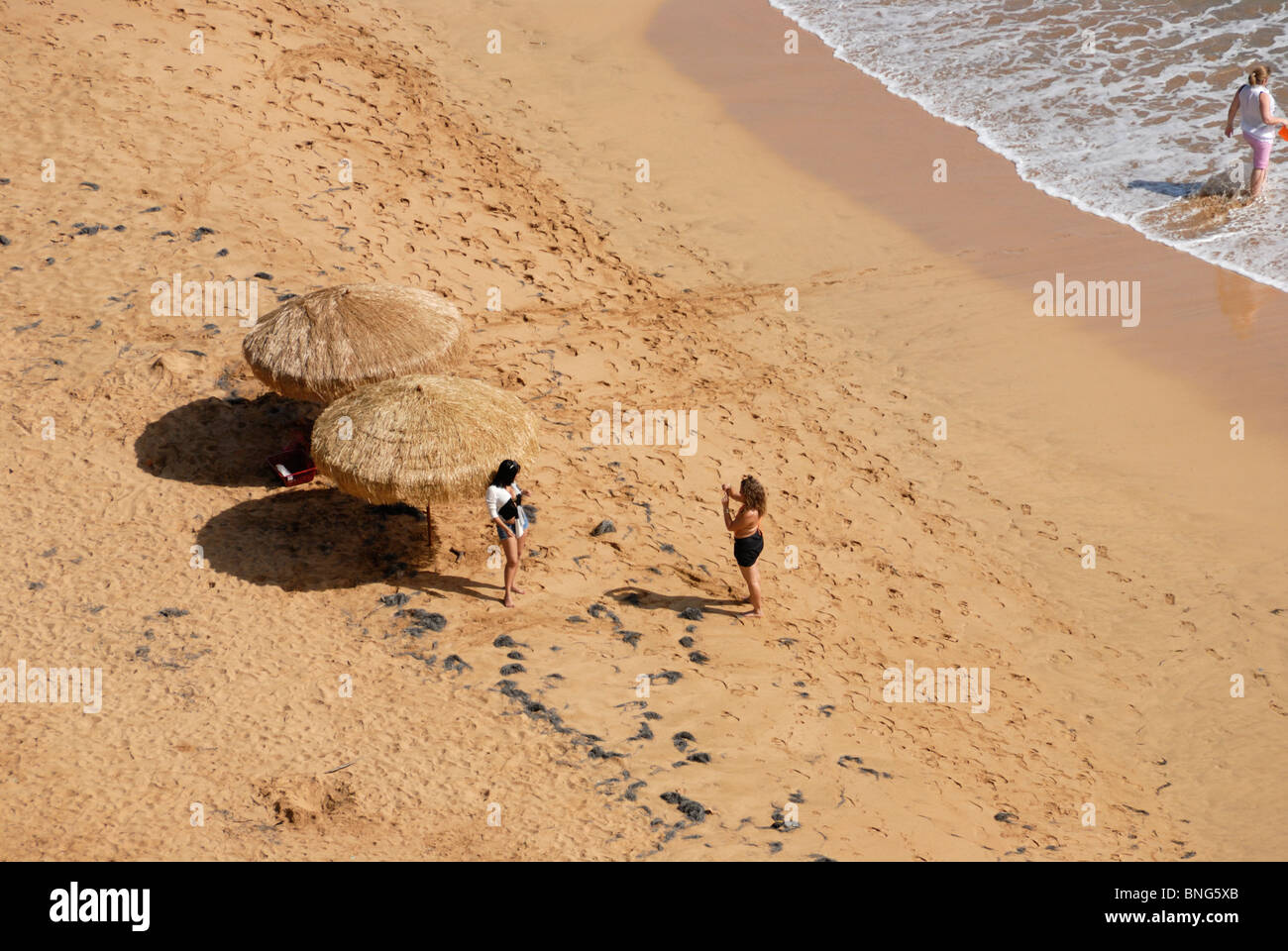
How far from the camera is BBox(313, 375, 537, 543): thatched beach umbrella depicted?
9.56 metres

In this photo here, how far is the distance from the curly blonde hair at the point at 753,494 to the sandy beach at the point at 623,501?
1112 mm

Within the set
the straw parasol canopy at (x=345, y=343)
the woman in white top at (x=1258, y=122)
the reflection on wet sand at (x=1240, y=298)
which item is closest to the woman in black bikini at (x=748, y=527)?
the straw parasol canopy at (x=345, y=343)

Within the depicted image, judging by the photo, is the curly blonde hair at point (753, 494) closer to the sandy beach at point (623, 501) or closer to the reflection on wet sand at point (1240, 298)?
the sandy beach at point (623, 501)

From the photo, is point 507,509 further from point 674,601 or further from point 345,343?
point 345,343

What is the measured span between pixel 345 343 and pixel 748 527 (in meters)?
3.92

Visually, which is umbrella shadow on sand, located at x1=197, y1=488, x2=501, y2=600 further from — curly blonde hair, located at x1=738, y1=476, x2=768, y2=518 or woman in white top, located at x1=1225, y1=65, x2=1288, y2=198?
woman in white top, located at x1=1225, y1=65, x2=1288, y2=198

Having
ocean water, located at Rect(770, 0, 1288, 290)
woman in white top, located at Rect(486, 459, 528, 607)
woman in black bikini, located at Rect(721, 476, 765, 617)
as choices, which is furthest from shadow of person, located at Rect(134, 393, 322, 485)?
ocean water, located at Rect(770, 0, 1288, 290)

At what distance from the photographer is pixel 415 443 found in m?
9.61

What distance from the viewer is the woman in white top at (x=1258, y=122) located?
1581 centimetres

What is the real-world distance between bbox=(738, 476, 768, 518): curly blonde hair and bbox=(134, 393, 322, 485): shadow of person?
14.7 ft

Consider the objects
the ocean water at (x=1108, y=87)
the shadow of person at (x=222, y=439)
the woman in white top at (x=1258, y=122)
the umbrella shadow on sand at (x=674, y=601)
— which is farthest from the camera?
the ocean water at (x=1108, y=87)

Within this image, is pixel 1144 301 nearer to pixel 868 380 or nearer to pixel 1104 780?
pixel 868 380

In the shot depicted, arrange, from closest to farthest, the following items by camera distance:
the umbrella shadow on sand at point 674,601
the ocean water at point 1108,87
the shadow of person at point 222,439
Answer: the umbrella shadow on sand at point 674,601
the shadow of person at point 222,439
the ocean water at point 1108,87
